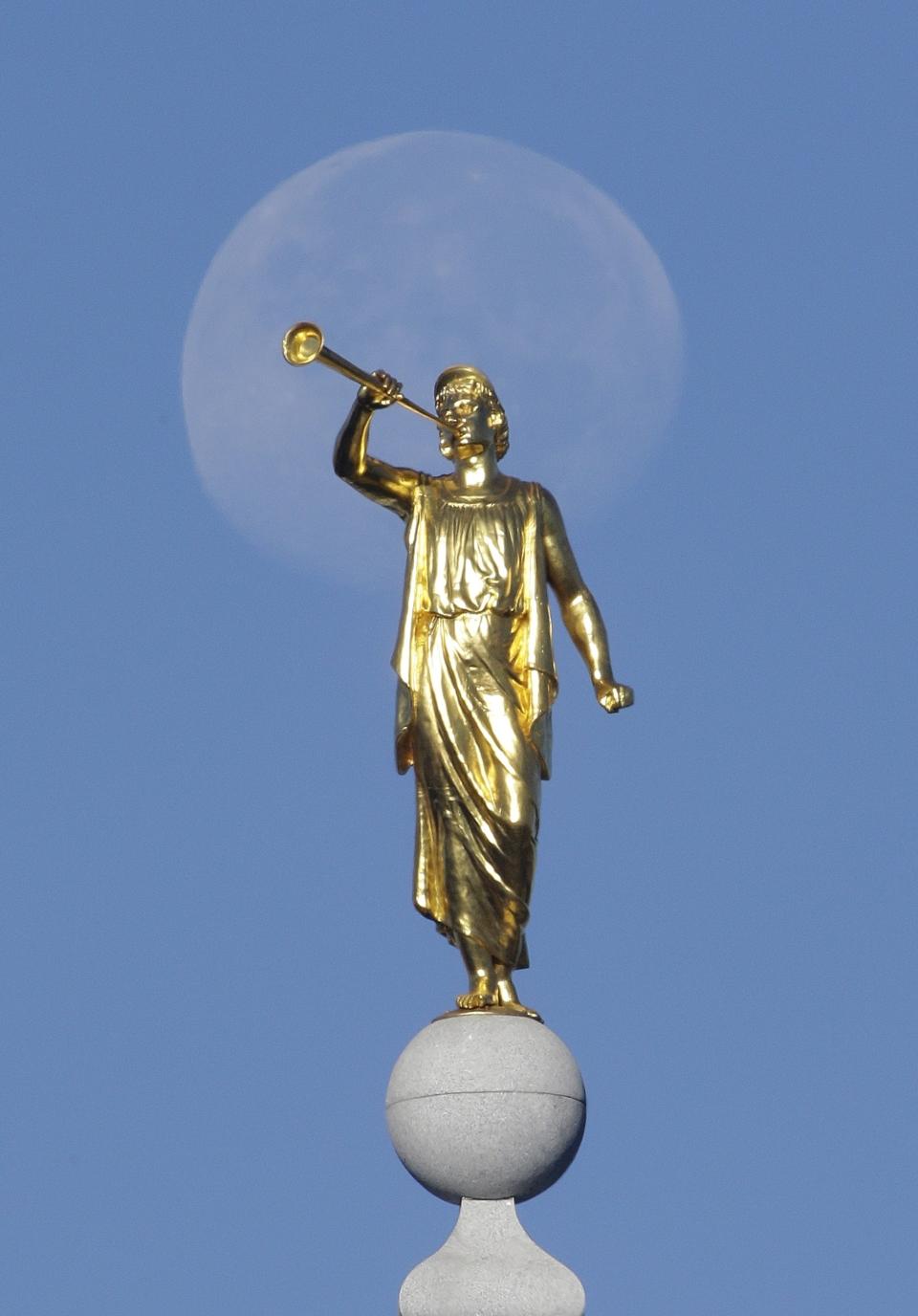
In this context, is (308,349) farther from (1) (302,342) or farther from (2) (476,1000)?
(2) (476,1000)

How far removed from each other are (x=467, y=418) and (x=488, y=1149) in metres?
5.49

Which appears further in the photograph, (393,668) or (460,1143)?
Result: (393,668)


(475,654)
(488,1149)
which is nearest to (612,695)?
(475,654)

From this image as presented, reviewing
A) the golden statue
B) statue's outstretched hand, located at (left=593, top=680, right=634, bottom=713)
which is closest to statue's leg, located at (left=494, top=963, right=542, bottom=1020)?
the golden statue

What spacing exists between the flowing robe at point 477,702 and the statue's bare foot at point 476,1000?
292 mm

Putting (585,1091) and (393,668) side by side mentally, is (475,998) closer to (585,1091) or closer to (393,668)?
(585,1091)

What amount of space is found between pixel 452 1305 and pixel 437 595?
5029 millimetres

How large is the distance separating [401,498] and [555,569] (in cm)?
127

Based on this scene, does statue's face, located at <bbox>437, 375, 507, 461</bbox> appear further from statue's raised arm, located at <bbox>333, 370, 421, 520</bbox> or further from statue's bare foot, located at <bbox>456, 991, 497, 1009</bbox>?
statue's bare foot, located at <bbox>456, 991, 497, 1009</bbox>

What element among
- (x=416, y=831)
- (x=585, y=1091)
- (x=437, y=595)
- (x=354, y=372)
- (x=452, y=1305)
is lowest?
(x=452, y=1305)

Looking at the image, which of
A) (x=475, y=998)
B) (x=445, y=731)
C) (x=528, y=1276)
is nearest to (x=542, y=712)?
(x=445, y=731)

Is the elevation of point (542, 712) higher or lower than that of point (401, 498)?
lower

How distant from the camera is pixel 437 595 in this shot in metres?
21.7

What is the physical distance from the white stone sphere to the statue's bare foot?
0.36 metres
